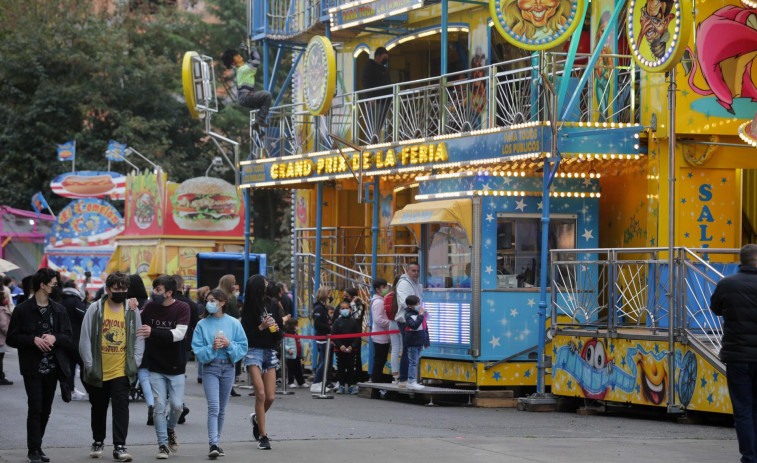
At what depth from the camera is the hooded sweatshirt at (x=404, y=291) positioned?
18.5 metres

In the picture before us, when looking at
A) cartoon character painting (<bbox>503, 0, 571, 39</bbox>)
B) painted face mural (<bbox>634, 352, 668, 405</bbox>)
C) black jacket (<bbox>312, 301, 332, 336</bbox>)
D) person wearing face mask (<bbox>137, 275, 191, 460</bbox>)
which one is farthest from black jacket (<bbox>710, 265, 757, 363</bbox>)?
black jacket (<bbox>312, 301, 332, 336</bbox>)

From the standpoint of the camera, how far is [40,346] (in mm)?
11695

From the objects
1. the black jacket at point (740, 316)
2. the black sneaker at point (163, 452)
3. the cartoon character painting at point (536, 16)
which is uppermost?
the cartoon character painting at point (536, 16)

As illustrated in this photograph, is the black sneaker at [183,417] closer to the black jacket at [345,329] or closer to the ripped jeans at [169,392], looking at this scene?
the ripped jeans at [169,392]

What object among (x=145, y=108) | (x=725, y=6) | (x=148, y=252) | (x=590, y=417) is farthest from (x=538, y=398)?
(x=145, y=108)

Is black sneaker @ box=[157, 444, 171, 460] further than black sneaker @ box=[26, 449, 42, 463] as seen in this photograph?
Yes

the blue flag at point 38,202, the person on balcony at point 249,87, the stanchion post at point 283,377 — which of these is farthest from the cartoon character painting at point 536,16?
the blue flag at point 38,202

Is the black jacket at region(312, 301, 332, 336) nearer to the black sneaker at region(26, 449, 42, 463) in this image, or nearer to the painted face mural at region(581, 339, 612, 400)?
the painted face mural at region(581, 339, 612, 400)

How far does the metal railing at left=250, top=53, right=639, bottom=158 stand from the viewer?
18.2 m

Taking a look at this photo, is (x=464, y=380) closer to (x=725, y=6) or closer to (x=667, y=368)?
(x=667, y=368)

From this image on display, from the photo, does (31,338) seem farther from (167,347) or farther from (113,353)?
(167,347)

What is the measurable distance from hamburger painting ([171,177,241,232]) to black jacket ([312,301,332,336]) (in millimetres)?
11095

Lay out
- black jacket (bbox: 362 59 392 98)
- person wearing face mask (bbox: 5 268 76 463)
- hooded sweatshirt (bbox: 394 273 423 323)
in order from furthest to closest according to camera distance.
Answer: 1. black jacket (bbox: 362 59 392 98)
2. hooded sweatshirt (bbox: 394 273 423 323)
3. person wearing face mask (bbox: 5 268 76 463)

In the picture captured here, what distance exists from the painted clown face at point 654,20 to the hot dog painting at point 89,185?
82.5ft
